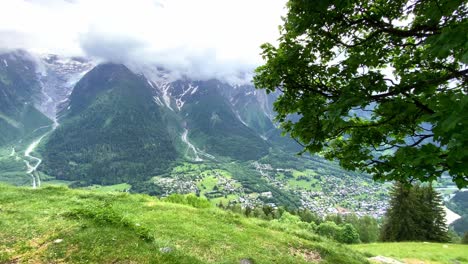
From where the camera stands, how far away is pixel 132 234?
503 inches

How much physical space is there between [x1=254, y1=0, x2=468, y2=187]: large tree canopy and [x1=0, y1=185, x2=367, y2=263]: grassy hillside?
22.9 ft

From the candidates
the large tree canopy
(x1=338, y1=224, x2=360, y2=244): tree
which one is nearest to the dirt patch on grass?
the large tree canopy

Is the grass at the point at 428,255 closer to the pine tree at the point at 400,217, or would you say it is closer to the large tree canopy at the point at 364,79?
the large tree canopy at the point at 364,79

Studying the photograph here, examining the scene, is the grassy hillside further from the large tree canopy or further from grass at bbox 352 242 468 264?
grass at bbox 352 242 468 264

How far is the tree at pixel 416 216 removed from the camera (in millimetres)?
A: 57969

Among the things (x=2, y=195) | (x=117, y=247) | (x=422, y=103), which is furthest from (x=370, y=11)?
(x=2, y=195)

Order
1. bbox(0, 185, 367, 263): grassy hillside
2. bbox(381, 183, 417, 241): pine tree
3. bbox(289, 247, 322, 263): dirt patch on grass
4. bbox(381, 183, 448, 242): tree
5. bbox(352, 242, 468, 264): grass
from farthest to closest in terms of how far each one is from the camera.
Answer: bbox(381, 183, 417, 241): pine tree, bbox(381, 183, 448, 242): tree, bbox(352, 242, 468, 264): grass, bbox(289, 247, 322, 263): dirt patch on grass, bbox(0, 185, 367, 263): grassy hillside

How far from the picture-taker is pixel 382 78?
848cm

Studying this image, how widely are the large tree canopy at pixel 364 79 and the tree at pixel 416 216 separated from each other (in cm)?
5373

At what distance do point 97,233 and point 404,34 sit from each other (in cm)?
1258

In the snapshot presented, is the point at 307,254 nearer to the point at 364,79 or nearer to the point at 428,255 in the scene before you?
the point at 364,79

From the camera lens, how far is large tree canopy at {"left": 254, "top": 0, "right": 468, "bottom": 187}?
771cm

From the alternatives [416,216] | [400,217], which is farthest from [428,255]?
[416,216]

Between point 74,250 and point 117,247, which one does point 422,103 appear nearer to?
point 117,247
